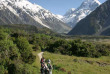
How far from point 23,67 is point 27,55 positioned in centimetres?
1434

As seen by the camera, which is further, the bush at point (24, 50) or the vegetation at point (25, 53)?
the bush at point (24, 50)

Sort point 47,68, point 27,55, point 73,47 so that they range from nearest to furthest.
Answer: point 47,68, point 27,55, point 73,47

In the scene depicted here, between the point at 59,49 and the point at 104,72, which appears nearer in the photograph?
the point at 104,72

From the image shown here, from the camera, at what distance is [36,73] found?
1226 inches

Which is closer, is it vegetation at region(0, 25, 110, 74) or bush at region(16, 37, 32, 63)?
→ vegetation at region(0, 25, 110, 74)

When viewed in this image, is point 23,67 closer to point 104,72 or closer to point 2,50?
point 2,50

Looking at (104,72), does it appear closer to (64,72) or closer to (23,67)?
(64,72)

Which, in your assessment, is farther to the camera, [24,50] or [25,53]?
[24,50]

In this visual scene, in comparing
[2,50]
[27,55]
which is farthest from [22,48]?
[2,50]

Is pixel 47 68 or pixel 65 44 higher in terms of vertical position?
pixel 65 44

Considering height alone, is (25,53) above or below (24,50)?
below

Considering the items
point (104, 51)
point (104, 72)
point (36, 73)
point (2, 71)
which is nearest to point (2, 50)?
point (2, 71)

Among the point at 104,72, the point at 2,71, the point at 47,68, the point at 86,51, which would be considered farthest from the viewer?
the point at 86,51

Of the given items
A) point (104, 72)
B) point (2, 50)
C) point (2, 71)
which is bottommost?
point (104, 72)
